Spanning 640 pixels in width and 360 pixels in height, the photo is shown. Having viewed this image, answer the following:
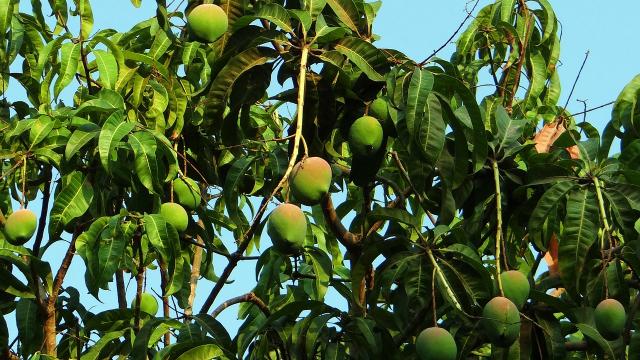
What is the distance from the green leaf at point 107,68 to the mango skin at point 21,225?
43cm

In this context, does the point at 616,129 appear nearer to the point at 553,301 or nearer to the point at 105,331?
the point at 553,301

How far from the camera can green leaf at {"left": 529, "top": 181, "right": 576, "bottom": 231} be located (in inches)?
98.8

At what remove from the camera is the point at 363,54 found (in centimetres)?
239

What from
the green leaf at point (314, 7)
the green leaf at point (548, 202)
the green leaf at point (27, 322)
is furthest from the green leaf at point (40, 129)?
the green leaf at point (548, 202)

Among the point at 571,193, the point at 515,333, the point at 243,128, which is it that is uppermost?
the point at 243,128

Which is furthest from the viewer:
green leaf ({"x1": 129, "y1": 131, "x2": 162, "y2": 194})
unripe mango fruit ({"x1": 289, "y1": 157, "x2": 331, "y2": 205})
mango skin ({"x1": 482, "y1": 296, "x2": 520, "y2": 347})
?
green leaf ({"x1": 129, "y1": 131, "x2": 162, "y2": 194})

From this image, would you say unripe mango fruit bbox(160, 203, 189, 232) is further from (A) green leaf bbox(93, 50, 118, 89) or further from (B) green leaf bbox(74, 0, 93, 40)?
(B) green leaf bbox(74, 0, 93, 40)

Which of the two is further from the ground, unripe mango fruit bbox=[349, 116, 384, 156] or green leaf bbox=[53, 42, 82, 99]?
green leaf bbox=[53, 42, 82, 99]

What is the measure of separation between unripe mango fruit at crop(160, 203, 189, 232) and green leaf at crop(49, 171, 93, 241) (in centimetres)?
19

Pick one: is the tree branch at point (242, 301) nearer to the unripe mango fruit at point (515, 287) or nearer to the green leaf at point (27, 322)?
the green leaf at point (27, 322)

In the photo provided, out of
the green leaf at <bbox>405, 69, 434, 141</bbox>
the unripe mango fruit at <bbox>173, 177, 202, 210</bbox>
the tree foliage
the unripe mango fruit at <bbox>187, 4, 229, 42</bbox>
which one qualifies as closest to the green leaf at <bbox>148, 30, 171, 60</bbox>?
the tree foliage

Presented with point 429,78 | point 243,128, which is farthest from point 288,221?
point 243,128

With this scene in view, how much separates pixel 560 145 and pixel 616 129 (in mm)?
175

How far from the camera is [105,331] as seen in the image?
3104mm
